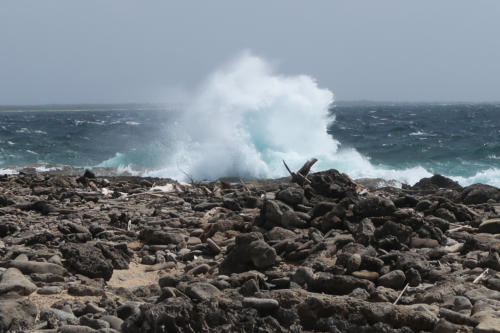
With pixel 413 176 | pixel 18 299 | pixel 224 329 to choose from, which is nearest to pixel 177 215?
pixel 18 299

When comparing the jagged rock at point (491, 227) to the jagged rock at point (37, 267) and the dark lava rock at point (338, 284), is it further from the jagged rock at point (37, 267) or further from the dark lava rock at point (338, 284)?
the jagged rock at point (37, 267)

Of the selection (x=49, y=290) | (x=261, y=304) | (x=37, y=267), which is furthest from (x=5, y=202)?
(x=261, y=304)

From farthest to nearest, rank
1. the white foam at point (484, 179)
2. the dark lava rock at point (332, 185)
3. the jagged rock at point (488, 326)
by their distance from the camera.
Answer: the white foam at point (484, 179) → the dark lava rock at point (332, 185) → the jagged rock at point (488, 326)

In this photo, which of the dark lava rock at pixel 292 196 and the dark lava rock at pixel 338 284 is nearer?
the dark lava rock at pixel 338 284

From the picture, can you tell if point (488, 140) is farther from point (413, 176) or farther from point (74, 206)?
point (74, 206)

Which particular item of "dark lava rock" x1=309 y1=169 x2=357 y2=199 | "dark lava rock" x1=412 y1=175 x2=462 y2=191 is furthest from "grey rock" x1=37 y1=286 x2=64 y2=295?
"dark lava rock" x1=412 y1=175 x2=462 y2=191

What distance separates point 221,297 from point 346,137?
114ft

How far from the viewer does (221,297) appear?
4.24m

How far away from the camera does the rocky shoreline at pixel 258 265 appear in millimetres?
3896

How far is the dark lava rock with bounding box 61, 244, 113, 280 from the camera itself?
5582 millimetres

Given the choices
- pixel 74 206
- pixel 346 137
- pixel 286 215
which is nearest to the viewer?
pixel 286 215

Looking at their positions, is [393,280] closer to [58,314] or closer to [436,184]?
[58,314]

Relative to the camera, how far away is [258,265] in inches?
226

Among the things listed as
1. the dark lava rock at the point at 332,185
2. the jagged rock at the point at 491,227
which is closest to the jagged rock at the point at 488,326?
the jagged rock at the point at 491,227
